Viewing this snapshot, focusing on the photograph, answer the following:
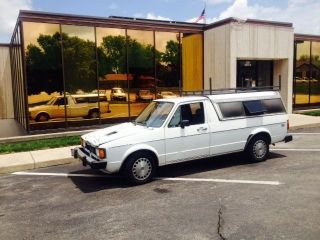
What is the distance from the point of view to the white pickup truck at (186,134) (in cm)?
718

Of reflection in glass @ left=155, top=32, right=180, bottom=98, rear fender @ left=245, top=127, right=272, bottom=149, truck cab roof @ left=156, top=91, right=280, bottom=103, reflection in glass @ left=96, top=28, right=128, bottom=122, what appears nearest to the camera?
truck cab roof @ left=156, top=91, right=280, bottom=103

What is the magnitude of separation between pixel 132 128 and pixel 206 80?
10.4m

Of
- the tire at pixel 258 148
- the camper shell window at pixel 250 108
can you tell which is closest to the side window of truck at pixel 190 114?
the camper shell window at pixel 250 108

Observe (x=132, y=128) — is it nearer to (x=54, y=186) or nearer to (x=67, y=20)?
(x=54, y=186)

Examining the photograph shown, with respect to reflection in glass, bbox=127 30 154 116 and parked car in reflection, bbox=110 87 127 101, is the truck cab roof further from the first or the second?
reflection in glass, bbox=127 30 154 116

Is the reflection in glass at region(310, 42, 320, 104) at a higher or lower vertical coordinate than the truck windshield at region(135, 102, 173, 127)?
higher

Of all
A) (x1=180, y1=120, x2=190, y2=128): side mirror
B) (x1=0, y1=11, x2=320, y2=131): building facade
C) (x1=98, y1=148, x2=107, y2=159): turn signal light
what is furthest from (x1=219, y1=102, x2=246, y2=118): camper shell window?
(x1=0, y1=11, x2=320, y2=131): building facade

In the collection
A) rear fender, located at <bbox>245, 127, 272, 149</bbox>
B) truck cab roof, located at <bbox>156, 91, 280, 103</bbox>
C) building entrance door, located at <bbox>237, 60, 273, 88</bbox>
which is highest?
building entrance door, located at <bbox>237, 60, 273, 88</bbox>

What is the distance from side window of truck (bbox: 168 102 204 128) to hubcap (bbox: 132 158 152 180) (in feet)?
3.41

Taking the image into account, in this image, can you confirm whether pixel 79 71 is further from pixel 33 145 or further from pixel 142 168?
pixel 142 168

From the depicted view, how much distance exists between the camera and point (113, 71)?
15359mm

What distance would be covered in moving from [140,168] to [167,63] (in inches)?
405

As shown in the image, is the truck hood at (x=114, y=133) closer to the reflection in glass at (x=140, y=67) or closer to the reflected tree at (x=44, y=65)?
the reflected tree at (x=44, y=65)

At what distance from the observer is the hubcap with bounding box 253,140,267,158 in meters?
8.82
